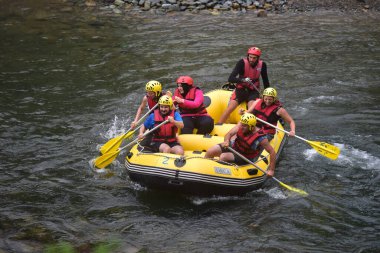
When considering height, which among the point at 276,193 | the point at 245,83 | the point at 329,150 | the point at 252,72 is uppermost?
the point at 252,72

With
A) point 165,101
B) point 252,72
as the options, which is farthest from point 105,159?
point 252,72

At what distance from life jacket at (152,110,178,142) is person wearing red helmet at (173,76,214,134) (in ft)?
2.09

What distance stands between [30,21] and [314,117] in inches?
456

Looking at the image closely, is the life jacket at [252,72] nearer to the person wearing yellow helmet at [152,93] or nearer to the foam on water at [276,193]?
the person wearing yellow helmet at [152,93]

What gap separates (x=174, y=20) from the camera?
18438mm

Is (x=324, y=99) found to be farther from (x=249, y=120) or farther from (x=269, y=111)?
(x=249, y=120)

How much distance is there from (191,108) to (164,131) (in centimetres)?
87

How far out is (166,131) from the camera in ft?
26.9

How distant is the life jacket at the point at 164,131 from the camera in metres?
8.20

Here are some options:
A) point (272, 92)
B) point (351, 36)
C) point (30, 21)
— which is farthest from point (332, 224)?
point (30, 21)

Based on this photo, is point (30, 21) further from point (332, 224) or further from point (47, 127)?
point (332, 224)

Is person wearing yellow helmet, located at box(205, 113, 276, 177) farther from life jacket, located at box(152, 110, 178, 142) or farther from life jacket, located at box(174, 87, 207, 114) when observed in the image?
life jacket, located at box(174, 87, 207, 114)

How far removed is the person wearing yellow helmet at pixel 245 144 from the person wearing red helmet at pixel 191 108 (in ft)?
3.28

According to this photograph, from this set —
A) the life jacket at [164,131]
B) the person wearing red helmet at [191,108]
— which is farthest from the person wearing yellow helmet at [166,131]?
the person wearing red helmet at [191,108]
